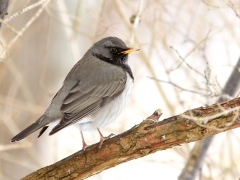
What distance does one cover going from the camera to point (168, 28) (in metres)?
5.95

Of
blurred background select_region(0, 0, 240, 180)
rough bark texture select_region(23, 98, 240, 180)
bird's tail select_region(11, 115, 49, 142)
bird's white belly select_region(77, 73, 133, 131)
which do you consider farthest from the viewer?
blurred background select_region(0, 0, 240, 180)

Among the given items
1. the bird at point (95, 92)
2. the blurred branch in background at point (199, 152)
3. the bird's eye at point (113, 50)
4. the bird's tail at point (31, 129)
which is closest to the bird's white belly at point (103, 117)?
the bird at point (95, 92)

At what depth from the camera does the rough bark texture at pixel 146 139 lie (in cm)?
364

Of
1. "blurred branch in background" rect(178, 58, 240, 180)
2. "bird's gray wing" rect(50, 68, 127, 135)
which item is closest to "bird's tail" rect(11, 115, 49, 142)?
"bird's gray wing" rect(50, 68, 127, 135)

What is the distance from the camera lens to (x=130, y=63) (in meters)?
7.07

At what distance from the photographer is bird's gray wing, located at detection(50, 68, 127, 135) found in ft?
14.9

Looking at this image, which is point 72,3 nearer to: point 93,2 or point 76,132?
point 93,2

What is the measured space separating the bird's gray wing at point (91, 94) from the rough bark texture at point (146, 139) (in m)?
0.50

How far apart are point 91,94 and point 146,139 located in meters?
1.23

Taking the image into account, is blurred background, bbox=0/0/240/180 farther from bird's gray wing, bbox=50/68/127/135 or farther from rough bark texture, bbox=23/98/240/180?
rough bark texture, bbox=23/98/240/180

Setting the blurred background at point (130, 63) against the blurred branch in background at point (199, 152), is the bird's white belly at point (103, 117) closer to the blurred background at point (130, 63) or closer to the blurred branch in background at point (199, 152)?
the blurred background at point (130, 63)

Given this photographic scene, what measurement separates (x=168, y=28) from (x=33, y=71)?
8.98 feet

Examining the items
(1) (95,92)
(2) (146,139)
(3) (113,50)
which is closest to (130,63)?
(3) (113,50)

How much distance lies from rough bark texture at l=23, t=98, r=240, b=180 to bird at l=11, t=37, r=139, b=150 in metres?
0.35
